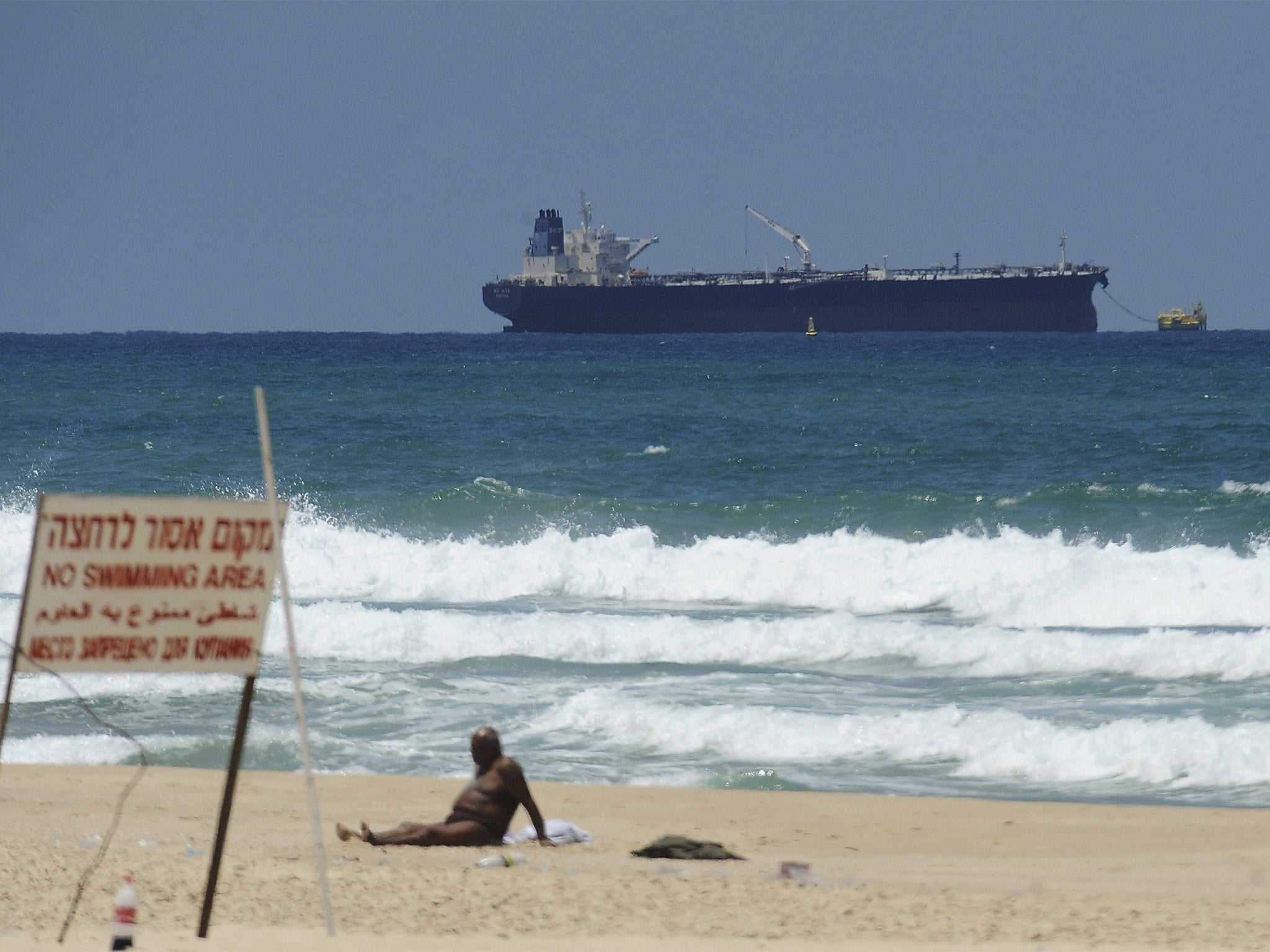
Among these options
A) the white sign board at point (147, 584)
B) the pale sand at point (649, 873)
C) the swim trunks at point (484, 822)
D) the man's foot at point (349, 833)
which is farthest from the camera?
the swim trunks at point (484, 822)

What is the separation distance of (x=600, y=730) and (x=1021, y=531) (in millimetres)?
12072

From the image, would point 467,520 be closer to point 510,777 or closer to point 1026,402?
point 510,777

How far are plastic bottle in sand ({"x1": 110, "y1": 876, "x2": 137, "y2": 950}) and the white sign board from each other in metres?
0.82

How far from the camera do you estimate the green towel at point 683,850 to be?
756 cm

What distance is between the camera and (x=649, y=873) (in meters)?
7.24

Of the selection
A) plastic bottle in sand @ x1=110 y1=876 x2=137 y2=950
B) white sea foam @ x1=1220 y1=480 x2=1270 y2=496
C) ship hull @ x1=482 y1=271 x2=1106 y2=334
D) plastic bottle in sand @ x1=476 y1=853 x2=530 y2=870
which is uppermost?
ship hull @ x1=482 y1=271 x2=1106 y2=334

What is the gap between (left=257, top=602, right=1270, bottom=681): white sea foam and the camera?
13.3 metres

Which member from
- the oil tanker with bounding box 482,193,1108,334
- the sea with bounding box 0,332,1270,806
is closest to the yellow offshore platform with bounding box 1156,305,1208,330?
the oil tanker with bounding box 482,193,1108,334

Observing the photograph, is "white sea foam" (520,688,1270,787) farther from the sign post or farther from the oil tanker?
the oil tanker

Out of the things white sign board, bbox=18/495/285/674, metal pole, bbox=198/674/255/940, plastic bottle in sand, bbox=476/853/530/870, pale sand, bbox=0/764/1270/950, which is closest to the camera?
white sign board, bbox=18/495/285/674

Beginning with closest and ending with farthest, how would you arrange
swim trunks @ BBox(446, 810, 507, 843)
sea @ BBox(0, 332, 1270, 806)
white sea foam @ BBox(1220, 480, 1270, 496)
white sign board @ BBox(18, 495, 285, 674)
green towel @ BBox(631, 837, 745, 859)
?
white sign board @ BBox(18, 495, 285, 674) → green towel @ BBox(631, 837, 745, 859) → swim trunks @ BBox(446, 810, 507, 843) → sea @ BBox(0, 332, 1270, 806) → white sea foam @ BBox(1220, 480, 1270, 496)

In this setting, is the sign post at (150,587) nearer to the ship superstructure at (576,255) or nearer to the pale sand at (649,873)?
the pale sand at (649,873)

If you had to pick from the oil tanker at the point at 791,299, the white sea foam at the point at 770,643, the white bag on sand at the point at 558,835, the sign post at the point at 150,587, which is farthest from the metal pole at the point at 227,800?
the oil tanker at the point at 791,299

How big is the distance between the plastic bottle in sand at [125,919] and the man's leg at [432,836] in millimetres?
2321
